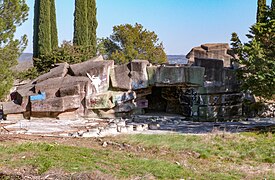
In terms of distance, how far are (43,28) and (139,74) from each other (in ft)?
34.4

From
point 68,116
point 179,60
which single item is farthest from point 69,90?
point 179,60

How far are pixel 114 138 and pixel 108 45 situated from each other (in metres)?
23.8

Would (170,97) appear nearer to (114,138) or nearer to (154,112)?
(154,112)

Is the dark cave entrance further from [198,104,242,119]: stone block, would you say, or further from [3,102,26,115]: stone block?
[3,102,26,115]: stone block

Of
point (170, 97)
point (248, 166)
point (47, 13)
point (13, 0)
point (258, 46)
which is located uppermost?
point (47, 13)

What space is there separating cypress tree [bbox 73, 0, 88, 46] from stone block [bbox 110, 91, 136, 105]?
31.1 ft

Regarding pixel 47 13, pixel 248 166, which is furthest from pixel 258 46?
pixel 47 13

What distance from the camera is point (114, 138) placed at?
1070cm

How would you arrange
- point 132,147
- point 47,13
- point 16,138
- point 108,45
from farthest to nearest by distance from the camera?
point 108,45, point 47,13, point 16,138, point 132,147

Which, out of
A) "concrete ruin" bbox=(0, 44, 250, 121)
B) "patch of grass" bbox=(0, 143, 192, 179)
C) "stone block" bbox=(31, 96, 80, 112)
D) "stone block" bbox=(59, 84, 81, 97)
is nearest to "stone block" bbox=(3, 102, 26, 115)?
"concrete ruin" bbox=(0, 44, 250, 121)

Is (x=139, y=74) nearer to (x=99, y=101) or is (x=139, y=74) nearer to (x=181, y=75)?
(x=181, y=75)

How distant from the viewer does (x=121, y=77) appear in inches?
622

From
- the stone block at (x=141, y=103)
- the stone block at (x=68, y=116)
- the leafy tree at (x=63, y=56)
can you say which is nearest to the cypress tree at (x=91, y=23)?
the leafy tree at (x=63, y=56)

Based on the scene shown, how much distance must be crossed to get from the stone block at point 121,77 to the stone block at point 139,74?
0.19 m
